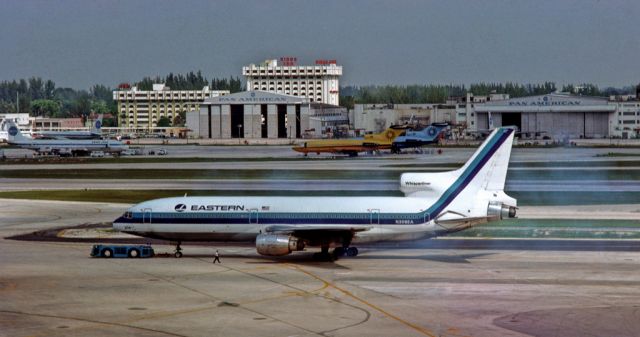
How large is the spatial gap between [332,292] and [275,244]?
9.18 meters

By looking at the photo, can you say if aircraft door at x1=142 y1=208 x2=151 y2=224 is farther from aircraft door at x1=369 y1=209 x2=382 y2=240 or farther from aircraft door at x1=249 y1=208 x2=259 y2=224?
aircraft door at x1=369 y1=209 x2=382 y2=240

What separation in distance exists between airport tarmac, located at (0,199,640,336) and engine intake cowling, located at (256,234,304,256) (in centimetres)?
99

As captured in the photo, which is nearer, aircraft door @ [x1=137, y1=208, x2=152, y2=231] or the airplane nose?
aircraft door @ [x1=137, y1=208, x2=152, y2=231]

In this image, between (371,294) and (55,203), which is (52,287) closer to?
(371,294)

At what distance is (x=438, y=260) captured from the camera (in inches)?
2283

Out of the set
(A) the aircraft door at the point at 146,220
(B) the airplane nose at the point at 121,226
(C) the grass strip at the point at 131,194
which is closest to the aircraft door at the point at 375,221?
(A) the aircraft door at the point at 146,220

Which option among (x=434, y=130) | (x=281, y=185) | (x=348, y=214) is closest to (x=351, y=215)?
(x=348, y=214)

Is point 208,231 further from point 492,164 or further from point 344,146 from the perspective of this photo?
point 344,146

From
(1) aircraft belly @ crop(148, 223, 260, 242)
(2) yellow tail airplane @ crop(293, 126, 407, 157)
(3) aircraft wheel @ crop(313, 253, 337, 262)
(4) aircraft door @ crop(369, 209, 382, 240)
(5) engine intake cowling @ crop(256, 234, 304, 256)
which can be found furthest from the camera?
(2) yellow tail airplane @ crop(293, 126, 407, 157)

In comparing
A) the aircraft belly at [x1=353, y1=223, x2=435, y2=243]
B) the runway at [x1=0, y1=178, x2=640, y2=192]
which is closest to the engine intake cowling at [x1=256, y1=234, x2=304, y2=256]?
the aircraft belly at [x1=353, y1=223, x2=435, y2=243]

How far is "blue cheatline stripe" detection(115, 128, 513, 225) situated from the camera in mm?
56875

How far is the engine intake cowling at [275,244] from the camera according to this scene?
55.9 m

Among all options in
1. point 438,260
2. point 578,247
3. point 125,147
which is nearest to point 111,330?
point 438,260

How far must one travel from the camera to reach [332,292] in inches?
1868
